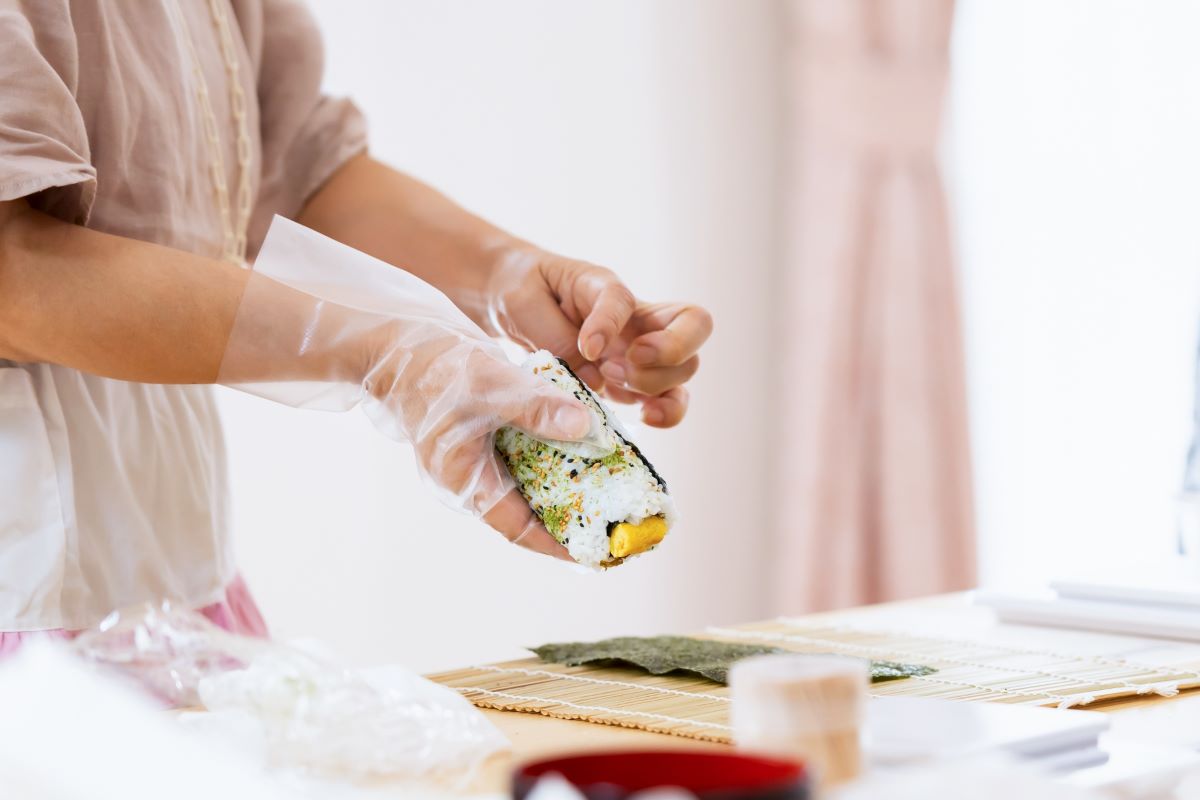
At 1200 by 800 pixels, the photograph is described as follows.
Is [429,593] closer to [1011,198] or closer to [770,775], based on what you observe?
[1011,198]

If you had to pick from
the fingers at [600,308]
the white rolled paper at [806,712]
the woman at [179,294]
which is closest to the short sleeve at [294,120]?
the woman at [179,294]

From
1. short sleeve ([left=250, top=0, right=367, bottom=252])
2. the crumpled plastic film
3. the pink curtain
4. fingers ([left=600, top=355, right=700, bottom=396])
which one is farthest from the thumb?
the pink curtain

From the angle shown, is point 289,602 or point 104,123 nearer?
point 104,123

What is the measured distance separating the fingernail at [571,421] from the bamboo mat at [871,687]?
163 mm

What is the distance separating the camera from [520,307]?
1066 millimetres

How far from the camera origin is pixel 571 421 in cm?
75

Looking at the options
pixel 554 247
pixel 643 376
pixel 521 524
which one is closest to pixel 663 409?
pixel 643 376

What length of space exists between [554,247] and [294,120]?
911mm

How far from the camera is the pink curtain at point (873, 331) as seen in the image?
2.11 meters

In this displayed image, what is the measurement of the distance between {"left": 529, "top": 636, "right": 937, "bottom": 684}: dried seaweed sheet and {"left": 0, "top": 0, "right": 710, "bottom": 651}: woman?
128mm

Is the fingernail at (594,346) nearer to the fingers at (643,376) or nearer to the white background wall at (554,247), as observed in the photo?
the fingers at (643,376)

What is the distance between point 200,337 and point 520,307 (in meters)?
0.34

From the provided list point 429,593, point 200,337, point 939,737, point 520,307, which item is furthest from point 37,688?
point 429,593

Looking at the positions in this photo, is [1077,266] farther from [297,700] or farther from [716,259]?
[297,700]
